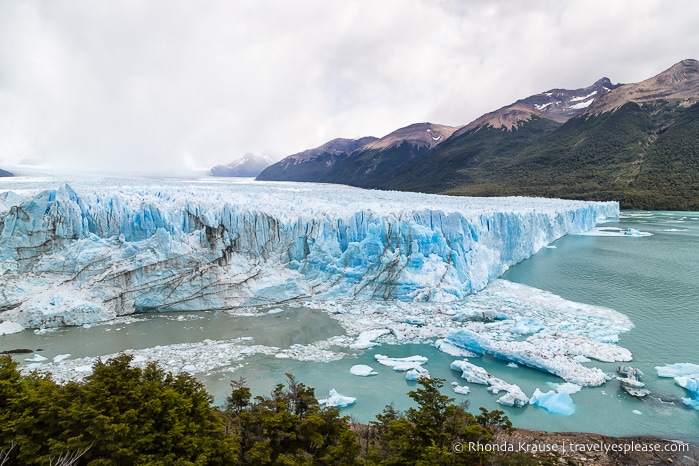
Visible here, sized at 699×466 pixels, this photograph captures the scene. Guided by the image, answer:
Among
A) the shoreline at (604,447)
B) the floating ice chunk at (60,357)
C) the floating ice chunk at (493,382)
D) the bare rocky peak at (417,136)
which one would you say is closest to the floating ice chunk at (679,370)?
the shoreline at (604,447)

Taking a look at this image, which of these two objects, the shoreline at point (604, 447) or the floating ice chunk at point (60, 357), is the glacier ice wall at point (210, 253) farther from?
the shoreline at point (604, 447)

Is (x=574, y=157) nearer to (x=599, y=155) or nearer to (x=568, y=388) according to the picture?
(x=599, y=155)

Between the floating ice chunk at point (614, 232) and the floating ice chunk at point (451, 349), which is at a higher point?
the floating ice chunk at point (614, 232)

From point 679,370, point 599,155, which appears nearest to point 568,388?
point 679,370

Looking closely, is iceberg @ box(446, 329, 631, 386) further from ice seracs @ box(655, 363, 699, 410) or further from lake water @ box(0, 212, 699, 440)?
ice seracs @ box(655, 363, 699, 410)

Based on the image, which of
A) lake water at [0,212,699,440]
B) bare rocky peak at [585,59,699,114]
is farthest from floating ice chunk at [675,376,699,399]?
bare rocky peak at [585,59,699,114]

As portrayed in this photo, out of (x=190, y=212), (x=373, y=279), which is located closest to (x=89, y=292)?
(x=190, y=212)
